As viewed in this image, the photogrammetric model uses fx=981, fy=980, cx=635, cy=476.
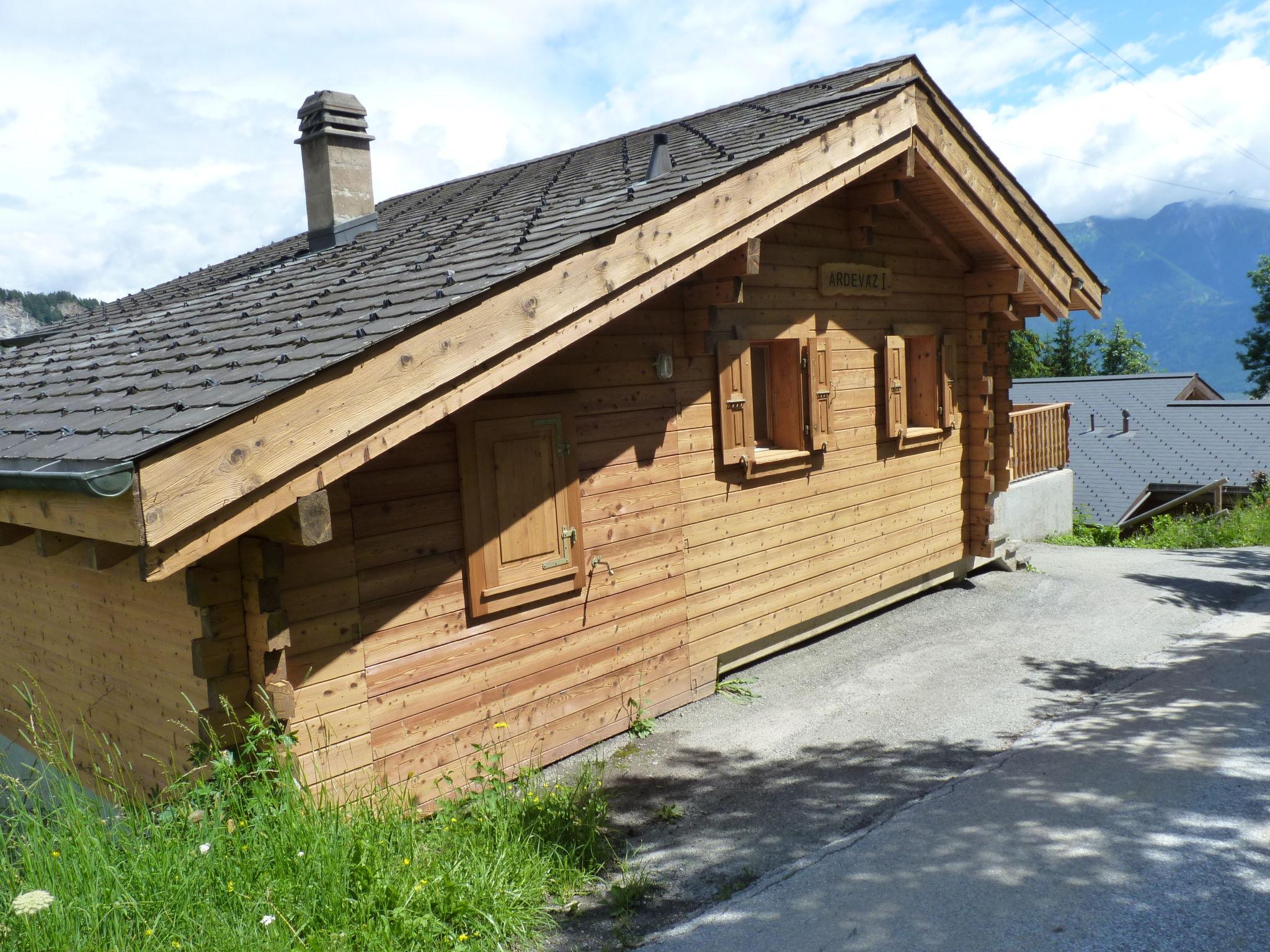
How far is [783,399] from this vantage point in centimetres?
827

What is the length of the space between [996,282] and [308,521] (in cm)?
811

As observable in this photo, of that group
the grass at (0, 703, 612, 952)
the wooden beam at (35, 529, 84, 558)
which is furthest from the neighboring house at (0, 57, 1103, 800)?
the grass at (0, 703, 612, 952)

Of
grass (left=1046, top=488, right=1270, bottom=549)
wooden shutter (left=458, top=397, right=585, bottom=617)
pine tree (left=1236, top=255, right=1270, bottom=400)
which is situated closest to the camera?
wooden shutter (left=458, top=397, right=585, bottom=617)

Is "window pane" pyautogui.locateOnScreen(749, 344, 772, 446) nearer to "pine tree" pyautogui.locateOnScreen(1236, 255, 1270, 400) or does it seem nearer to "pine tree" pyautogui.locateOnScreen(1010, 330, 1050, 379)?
"pine tree" pyautogui.locateOnScreen(1010, 330, 1050, 379)

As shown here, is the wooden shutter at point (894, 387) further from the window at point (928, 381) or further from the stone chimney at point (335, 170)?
the stone chimney at point (335, 170)

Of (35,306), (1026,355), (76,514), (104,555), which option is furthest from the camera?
(1026,355)

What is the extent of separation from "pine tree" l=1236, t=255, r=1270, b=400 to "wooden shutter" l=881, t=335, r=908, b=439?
5277cm

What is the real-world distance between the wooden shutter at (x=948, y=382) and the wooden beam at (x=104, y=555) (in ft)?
25.6

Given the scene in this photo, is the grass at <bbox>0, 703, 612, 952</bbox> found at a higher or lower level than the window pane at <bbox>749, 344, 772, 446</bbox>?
lower

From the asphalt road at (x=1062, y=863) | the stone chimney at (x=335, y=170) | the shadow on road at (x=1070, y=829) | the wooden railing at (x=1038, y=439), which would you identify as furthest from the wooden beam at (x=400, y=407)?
the wooden railing at (x=1038, y=439)

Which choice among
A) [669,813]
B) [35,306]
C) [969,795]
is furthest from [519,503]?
[35,306]

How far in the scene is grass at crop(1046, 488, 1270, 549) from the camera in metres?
16.0

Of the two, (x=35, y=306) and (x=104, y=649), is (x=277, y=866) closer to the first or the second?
(x=104, y=649)

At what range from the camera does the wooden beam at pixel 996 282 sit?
9.88m
